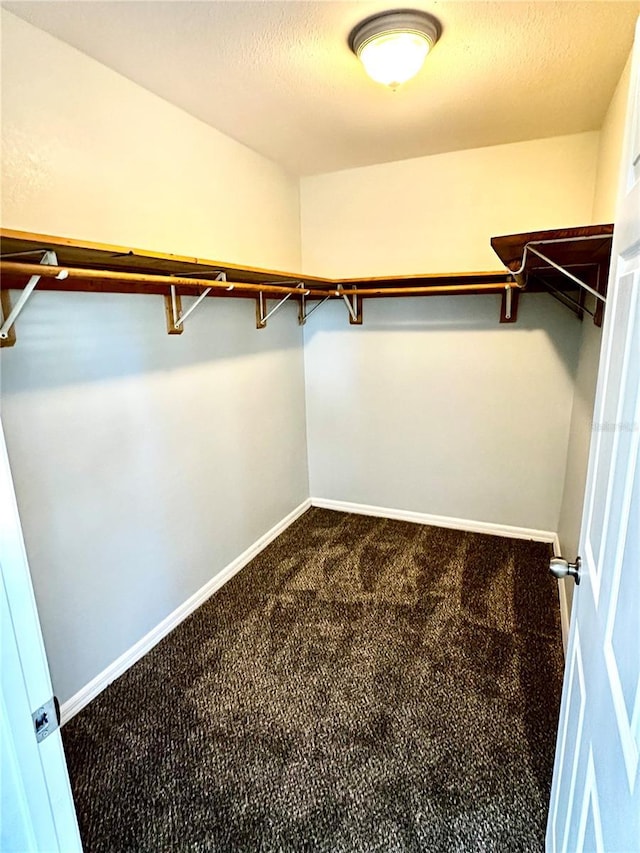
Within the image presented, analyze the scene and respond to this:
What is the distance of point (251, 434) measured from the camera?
113 inches

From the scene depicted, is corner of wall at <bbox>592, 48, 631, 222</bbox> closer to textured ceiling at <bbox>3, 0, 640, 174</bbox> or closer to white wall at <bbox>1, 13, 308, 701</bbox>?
textured ceiling at <bbox>3, 0, 640, 174</bbox>

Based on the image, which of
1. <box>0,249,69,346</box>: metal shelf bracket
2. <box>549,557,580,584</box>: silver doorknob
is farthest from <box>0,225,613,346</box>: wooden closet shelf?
<box>549,557,580,584</box>: silver doorknob

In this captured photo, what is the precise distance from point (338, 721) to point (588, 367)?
6.34ft

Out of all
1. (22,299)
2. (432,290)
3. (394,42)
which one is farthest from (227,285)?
(432,290)

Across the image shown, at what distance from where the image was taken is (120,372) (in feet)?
6.40

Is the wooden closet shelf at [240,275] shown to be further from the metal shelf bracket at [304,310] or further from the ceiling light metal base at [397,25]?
the ceiling light metal base at [397,25]

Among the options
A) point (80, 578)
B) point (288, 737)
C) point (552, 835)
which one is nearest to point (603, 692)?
point (552, 835)

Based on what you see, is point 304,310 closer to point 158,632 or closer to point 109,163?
point 109,163

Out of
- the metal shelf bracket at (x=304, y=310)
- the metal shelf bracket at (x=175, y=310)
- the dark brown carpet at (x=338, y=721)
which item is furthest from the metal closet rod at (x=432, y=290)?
the dark brown carpet at (x=338, y=721)

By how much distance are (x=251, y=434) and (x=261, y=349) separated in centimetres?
54

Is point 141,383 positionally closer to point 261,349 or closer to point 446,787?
point 261,349

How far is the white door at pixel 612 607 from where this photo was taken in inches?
26.8

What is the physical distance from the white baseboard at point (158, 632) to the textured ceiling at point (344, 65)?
7.81 feet

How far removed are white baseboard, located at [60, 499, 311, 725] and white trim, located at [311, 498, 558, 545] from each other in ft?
1.77
